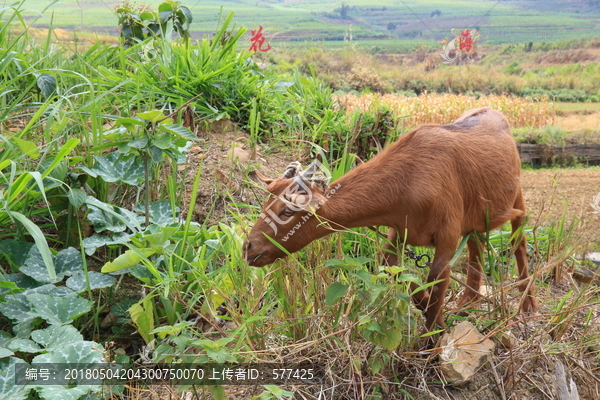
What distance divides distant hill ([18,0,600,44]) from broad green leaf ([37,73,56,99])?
17.5ft

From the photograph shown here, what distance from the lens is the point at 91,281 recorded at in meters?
2.35

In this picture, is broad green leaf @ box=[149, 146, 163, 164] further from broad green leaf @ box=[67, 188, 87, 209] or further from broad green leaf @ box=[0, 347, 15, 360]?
broad green leaf @ box=[0, 347, 15, 360]

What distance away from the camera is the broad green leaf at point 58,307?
2137mm

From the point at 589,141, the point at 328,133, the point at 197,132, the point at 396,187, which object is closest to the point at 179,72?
the point at 197,132

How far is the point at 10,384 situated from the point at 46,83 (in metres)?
1.68

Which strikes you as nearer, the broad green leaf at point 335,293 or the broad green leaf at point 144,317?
the broad green leaf at point 335,293

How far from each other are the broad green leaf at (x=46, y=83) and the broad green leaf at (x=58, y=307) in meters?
1.24

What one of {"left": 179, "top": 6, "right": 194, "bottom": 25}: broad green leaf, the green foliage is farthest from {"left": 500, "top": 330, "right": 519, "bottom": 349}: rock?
{"left": 179, "top": 6, "right": 194, "bottom": 25}: broad green leaf

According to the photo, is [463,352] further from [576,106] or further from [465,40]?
[576,106]

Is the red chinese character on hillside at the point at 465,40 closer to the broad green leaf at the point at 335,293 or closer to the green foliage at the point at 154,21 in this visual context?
the green foliage at the point at 154,21

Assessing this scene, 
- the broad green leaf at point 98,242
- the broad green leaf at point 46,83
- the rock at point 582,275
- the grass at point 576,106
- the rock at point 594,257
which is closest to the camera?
the broad green leaf at point 98,242

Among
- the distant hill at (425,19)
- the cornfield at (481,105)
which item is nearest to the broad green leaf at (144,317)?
the cornfield at (481,105)

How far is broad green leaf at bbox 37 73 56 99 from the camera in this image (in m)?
2.88

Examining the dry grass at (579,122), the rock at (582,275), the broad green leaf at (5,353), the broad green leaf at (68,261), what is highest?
the broad green leaf at (68,261)
